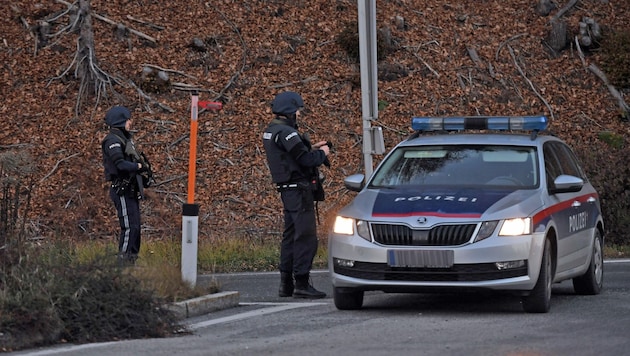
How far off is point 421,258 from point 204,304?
1987mm

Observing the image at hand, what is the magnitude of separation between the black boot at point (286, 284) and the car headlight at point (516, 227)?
2.76 metres

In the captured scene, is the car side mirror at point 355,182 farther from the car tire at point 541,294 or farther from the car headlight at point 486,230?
the car tire at point 541,294

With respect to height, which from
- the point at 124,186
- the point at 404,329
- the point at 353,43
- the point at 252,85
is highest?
the point at 353,43

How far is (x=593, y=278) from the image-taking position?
40.6 ft

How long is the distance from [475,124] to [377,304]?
1981 millimetres

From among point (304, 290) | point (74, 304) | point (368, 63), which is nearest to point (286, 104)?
point (304, 290)

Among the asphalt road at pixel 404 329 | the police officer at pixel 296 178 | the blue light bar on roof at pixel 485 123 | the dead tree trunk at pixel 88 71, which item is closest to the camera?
the asphalt road at pixel 404 329

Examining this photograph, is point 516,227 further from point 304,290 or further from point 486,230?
point 304,290

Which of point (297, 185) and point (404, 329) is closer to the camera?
point (404, 329)

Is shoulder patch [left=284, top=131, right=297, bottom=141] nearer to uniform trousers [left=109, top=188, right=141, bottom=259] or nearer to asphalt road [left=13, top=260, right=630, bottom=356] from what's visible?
asphalt road [left=13, top=260, right=630, bottom=356]

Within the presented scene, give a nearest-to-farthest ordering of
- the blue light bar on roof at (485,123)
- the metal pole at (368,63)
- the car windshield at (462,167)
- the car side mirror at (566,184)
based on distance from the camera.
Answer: the car side mirror at (566,184), the car windshield at (462,167), the blue light bar on roof at (485,123), the metal pole at (368,63)

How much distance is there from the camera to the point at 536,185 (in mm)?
11367

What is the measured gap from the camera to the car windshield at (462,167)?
455 inches

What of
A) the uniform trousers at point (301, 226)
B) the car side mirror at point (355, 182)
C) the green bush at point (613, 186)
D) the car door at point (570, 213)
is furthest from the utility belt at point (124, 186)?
the green bush at point (613, 186)
